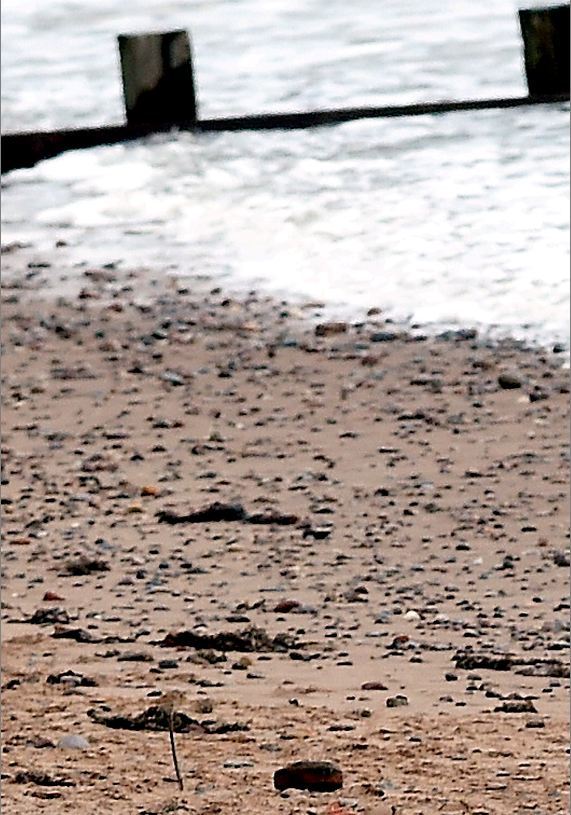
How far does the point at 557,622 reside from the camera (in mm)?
4418

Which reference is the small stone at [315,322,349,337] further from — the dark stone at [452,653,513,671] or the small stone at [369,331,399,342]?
the dark stone at [452,653,513,671]

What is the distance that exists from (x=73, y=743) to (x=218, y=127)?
881 centimetres

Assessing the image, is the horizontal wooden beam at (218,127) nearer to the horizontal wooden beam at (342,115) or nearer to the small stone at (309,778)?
the horizontal wooden beam at (342,115)

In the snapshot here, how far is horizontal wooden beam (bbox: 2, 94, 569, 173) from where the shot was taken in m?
11.6

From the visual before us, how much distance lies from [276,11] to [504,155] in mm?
6366

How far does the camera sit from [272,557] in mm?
5090

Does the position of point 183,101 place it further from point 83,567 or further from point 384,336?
point 83,567

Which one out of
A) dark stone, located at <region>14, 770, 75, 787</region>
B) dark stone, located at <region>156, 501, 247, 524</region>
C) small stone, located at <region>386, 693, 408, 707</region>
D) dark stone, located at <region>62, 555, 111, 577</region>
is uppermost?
dark stone, located at <region>14, 770, 75, 787</region>

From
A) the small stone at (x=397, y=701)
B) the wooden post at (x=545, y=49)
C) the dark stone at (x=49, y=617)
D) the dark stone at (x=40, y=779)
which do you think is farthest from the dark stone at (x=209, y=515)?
the wooden post at (x=545, y=49)

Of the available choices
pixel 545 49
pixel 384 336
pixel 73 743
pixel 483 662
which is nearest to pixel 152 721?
pixel 73 743

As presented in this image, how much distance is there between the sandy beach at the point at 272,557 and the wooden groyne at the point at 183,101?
3100mm

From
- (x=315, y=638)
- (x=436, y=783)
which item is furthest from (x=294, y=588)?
(x=436, y=783)

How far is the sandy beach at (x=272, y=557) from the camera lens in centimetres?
328

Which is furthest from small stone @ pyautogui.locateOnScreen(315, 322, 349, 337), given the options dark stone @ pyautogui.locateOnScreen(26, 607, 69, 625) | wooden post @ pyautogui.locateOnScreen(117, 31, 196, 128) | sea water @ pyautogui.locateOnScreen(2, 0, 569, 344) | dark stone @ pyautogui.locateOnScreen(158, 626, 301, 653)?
wooden post @ pyautogui.locateOnScreen(117, 31, 196, 128)
